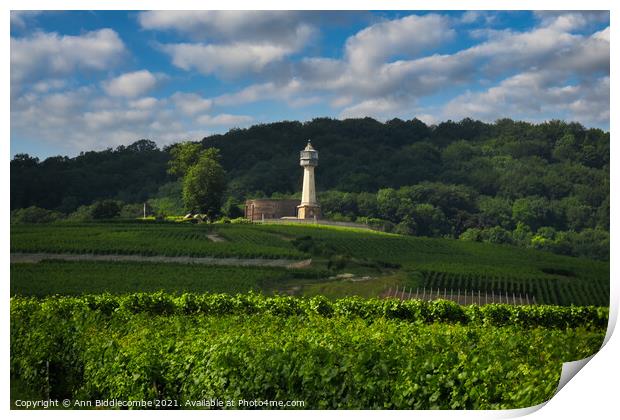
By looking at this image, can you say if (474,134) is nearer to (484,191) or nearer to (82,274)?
(484,191)

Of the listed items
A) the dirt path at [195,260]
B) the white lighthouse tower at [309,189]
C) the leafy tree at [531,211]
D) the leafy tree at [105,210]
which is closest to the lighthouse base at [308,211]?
the white lighthouse tower at [309,189]

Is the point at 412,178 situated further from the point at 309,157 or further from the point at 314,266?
the point at 314,266

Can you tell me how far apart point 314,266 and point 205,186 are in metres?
2.16

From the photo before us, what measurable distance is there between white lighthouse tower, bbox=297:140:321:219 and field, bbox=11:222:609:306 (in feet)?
1.02

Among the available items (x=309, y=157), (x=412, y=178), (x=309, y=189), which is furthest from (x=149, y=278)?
(x=412, y=178)

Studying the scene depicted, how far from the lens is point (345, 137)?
12383mm

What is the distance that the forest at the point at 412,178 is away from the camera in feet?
39.6

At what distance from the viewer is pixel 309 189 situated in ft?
41.7

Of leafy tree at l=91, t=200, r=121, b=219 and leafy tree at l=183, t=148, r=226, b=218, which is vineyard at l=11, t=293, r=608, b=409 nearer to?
leafy tree at l=91, t=200, r=121, b=219

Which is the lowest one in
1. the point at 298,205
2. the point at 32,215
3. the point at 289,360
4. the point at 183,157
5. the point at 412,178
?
the point at 289,360

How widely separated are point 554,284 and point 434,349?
503cm

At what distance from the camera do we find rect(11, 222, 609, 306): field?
1185cm

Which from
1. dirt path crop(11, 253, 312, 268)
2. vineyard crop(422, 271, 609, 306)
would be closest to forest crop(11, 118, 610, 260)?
vineyard crop(422, 271, 609, 306)
